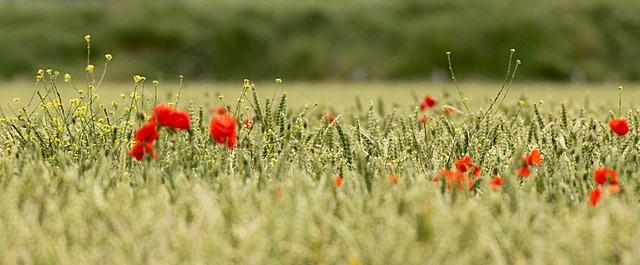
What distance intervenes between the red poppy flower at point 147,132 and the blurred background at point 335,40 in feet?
34.8

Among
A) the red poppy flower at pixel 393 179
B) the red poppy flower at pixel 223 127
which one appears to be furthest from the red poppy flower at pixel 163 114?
the red poppy flower at pixel 393 179

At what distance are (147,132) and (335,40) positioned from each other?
1163cm

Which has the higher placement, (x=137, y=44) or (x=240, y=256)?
(x=137, y=44)

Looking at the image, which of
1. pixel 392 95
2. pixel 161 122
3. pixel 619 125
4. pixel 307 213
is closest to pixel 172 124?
pixel 161 122

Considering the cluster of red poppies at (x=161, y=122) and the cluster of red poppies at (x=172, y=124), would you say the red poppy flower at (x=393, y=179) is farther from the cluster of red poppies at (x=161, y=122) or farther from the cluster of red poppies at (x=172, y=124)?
the cluster of red poppies at (x=161, y=122)

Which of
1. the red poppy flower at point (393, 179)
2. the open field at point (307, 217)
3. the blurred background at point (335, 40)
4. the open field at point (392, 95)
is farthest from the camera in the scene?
the blurred background at point (335, 40)

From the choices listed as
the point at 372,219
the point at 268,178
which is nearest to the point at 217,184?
the point at 268,178

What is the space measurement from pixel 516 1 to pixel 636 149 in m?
12.6

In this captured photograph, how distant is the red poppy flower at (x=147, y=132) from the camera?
1837mm

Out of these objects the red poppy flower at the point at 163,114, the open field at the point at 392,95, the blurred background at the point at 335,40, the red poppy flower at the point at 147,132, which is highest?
the blurred background at the point at 335,40

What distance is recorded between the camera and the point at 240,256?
1.20 meters

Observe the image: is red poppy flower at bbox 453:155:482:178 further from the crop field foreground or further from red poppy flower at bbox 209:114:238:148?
red poppy flower at bbox 209:114:238:148

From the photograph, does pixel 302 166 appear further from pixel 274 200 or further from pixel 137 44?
pixel 137 44

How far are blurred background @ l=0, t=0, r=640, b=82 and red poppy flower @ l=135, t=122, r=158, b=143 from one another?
10596 millimetres
